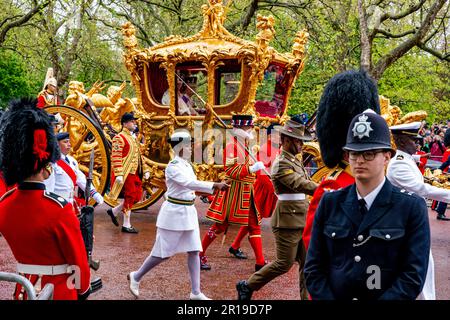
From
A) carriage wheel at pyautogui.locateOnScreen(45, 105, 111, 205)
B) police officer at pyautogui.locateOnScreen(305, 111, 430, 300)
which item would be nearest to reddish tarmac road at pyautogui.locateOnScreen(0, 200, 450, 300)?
carriage wheel at pyautogui.locateOnScreen(45, 105, 111, 205)

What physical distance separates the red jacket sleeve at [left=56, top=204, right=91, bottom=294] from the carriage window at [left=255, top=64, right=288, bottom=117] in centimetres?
714

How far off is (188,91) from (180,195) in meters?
4.63

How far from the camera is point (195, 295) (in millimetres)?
5566

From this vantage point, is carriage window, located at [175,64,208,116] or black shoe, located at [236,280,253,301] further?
carriage window, located at [175,64,208,116]

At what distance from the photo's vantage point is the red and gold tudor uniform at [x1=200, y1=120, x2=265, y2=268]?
23.3ft

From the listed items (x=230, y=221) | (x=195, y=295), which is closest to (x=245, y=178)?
(x=230, y=221)

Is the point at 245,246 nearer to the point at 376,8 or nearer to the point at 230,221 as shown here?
the point at 230,221

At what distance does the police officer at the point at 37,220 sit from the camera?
10.9 feet

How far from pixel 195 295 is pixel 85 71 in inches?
705

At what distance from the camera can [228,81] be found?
10.2 meters

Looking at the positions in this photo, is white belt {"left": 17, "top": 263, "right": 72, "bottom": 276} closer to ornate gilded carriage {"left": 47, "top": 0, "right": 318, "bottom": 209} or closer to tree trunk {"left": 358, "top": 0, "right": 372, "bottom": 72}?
ornate gilded carriage {"left": 47, "top": 0, "right": 318, "bottom": 209}

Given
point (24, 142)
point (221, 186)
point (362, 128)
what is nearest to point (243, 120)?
point (221, 186)

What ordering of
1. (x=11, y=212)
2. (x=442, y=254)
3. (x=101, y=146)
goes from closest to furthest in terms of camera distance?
1. (x=11, y=212)
2. (x=442, y=254)
3. (x=101, y=146)
